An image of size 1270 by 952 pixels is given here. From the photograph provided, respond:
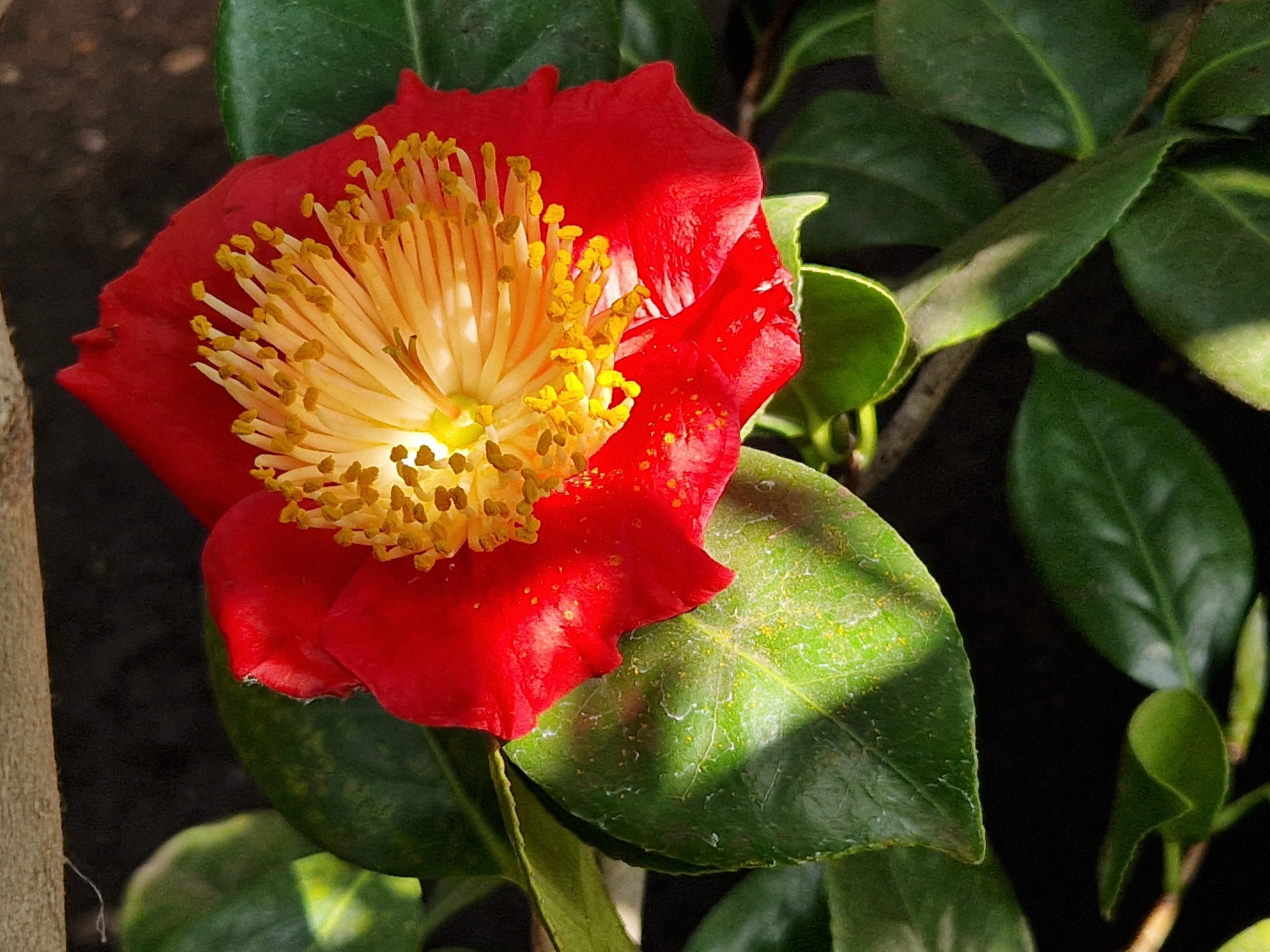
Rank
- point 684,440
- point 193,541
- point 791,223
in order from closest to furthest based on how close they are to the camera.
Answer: point 684,440, point 791,223, point 193,541

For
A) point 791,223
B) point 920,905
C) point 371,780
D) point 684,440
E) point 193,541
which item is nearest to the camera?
point 684,440

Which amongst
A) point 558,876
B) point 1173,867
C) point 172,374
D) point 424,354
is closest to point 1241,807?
point 1173,867

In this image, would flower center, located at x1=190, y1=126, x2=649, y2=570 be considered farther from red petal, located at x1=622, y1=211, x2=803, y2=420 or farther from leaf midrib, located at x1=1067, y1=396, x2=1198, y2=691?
leaf midrib, located at x1=1067, y1=396, x2=1198, y2=691

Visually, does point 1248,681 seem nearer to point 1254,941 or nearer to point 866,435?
point 1254,941

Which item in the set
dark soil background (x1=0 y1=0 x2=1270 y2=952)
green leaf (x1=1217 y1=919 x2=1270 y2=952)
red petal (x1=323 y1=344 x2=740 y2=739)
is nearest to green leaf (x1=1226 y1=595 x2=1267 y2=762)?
green leaf (x1=1217 y1=919 x2=1270 y2=952)

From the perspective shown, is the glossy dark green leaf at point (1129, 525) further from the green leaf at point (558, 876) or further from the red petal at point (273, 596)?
the red petal at point (273, 596)

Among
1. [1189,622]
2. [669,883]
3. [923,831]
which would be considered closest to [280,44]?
[923,831]
